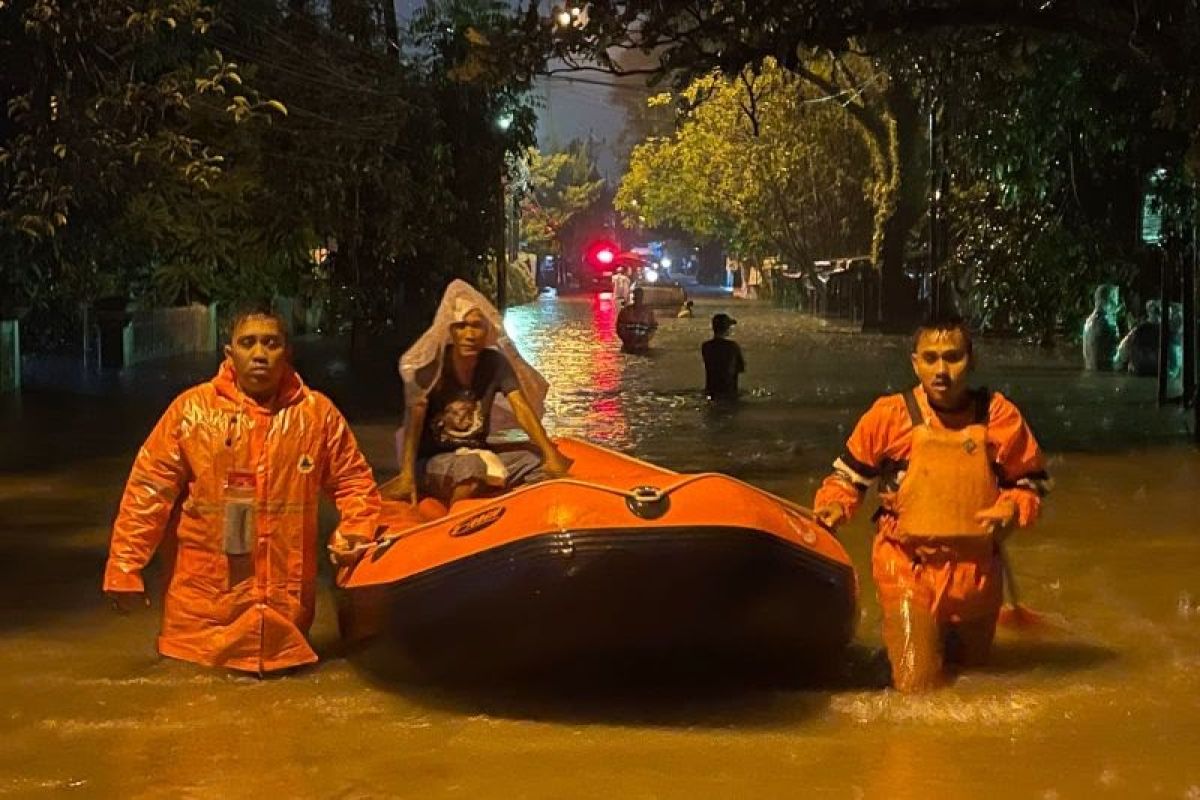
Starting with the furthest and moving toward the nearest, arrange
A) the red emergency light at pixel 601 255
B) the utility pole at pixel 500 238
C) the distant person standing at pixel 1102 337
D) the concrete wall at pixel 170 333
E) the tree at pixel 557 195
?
the red emergency light at pixel 601 255 < the tree at pixel 557 195 < the utility pole at pixel 500 238 < the concrete wall at pixel 170 333 < the distant person standing at pixel 1102 337

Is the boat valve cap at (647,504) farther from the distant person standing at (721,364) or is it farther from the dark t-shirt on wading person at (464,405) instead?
the distant person standing at (721,364)

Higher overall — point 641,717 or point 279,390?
point 279,390

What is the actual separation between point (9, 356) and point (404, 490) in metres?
14.4

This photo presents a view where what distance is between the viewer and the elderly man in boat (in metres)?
7.64

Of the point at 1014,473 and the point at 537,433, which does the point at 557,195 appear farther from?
the point at 1014,473

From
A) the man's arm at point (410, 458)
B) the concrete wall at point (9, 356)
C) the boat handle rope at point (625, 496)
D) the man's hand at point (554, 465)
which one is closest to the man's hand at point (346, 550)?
the boat handle rope at point (625, 496)

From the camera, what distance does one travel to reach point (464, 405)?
780 centimetres

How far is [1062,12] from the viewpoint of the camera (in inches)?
526

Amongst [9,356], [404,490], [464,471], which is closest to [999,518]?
[464,471]

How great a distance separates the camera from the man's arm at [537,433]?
7.75 metres

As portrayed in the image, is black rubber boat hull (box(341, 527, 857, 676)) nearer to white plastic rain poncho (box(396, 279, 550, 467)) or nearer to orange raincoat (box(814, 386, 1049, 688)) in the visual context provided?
orange raincoat (box(814, 386, 1049, 688))

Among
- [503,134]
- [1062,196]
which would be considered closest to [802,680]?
[1062,196]

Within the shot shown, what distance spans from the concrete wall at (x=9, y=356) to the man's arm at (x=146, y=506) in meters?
14.6

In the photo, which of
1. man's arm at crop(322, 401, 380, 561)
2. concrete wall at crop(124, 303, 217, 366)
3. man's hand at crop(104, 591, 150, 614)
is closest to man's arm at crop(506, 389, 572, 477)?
man's arm at crop(322, 401, 380, 561)
